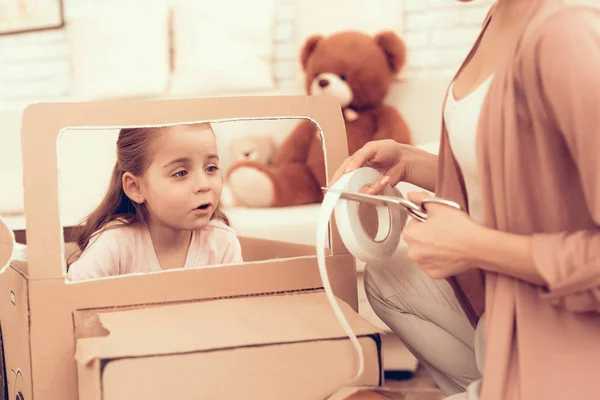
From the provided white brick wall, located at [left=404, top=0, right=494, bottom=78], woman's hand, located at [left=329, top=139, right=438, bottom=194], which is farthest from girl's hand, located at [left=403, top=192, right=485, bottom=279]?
white brick wall, located at [left=404, top=0, right=494, bottom=78]

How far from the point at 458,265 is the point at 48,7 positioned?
1953mm

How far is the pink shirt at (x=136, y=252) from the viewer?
85 cm

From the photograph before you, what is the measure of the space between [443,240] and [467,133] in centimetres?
12

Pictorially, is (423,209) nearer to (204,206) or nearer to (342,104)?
(204,206)

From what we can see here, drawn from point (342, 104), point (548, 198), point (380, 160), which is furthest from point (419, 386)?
point (548, 198)

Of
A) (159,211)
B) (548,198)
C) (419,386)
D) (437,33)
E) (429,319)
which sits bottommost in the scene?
(419,386)

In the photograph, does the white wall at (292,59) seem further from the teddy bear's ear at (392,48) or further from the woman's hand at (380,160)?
the woman's hand at (380,160)

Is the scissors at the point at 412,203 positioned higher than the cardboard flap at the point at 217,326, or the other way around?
the scissors at the point at 412,203

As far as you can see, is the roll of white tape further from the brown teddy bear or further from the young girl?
the brown teddy bear

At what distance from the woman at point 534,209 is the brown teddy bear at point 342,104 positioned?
38.7 inches

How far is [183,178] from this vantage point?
2.94 feet

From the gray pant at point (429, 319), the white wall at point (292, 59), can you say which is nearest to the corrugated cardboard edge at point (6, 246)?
the gray pant at point (429, 319)

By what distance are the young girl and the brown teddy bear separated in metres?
0.70

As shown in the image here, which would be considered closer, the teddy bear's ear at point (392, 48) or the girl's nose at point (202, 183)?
the girl's nose at point (202, 183)
